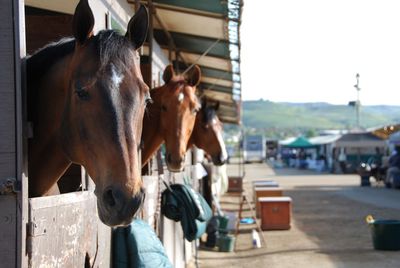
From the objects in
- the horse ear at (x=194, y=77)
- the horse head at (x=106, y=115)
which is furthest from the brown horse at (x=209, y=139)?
the horse head at (x=106, y=115)

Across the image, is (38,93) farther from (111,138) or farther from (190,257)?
(190,257)

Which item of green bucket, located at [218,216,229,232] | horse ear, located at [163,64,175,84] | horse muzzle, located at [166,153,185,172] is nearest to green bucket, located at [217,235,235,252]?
green bucket, located at [218,216,229,232]

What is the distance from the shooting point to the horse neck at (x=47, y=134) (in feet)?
9.87

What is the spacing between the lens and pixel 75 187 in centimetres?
405

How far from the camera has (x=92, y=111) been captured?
2.68m

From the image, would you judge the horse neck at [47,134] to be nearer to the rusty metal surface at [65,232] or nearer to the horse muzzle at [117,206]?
the rusty metal surface at [65,232]

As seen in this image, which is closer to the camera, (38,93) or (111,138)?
(111,138)

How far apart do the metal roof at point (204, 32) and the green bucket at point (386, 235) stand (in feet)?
12.6

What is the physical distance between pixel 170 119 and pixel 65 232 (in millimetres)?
2872

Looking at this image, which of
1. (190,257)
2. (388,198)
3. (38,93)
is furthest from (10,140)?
(388,198)

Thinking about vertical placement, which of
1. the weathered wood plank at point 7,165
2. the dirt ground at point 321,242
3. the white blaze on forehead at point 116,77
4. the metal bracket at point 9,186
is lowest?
the dirt ground at point 321,242

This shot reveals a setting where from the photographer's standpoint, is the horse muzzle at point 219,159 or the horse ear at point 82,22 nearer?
the horse ear at point 82,22

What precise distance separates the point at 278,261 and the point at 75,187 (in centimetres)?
659

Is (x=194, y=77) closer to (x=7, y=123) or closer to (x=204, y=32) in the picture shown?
(x=204, y=32)
